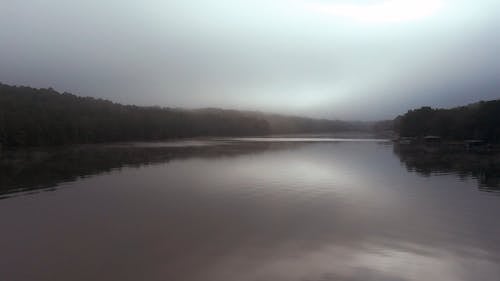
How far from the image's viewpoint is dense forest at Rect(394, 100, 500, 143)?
54.7 metres

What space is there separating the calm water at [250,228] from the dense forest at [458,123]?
3137 cm

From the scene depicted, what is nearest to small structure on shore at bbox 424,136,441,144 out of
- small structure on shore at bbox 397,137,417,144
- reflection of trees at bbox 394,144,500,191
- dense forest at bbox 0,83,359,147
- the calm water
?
small structure on shore at bbox 397,137,417,144

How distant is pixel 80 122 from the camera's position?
74250 millimetres

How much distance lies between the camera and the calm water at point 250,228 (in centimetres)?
1030

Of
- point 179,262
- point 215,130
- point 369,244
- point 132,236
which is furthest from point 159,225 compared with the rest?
point 215,130

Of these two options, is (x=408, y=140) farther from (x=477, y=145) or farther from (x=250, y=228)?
(x=250, y=228)

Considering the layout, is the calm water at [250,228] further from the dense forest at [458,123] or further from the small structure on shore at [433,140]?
the small structure on shore at [433,140]

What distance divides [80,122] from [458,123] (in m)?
60.2

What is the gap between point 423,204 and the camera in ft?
61.3

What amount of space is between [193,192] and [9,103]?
194 ft

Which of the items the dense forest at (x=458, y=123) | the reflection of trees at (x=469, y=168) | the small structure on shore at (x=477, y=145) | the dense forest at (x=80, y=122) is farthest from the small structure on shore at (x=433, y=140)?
the dense forest at (x=80, y=122)

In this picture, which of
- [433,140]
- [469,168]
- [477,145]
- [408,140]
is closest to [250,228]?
[469,168]

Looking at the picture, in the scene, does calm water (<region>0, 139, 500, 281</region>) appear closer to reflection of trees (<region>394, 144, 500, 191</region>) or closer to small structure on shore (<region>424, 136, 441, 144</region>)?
reflection of trees (<region>394, 144, 500, 191</region>)

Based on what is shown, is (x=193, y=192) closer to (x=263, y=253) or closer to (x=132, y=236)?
(x=132, y=236)
